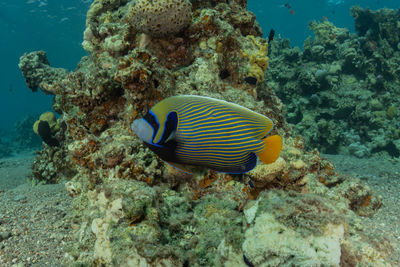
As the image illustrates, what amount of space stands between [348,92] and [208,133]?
39.0 ft

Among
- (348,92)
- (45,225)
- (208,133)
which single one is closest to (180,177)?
(208,133)

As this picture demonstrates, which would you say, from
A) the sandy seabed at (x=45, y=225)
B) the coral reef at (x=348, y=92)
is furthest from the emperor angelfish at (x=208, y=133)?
the coral reef at (x=348, y=92)

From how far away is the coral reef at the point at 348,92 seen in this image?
33.0 ft

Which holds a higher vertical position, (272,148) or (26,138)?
(272,148)

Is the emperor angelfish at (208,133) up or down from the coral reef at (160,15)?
down

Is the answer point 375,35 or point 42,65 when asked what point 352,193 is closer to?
point 42,65

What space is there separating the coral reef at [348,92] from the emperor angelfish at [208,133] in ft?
30.6

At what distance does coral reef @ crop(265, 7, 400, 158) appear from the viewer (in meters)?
10.1

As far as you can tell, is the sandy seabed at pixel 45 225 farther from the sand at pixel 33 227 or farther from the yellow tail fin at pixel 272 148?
the yellow tail fin at pixel 272 148

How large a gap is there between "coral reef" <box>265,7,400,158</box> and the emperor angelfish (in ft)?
30.6

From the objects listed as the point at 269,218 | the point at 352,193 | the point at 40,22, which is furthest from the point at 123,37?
the point at 40,22

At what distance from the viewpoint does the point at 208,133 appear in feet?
4.90

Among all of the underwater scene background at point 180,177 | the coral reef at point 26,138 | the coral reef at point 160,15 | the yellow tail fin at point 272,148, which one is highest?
the coral reef at point 160,15

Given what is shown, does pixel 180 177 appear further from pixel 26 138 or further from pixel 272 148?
pixel 26 138
